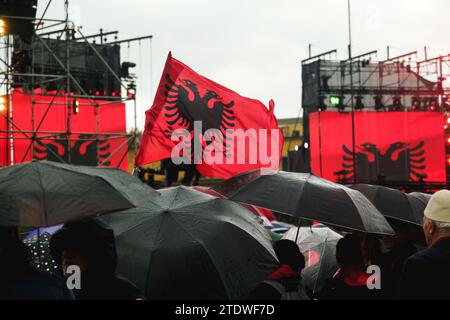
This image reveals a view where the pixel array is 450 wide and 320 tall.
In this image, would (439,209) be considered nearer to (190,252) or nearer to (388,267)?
(190,252)

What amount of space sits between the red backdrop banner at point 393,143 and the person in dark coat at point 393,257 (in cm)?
2477

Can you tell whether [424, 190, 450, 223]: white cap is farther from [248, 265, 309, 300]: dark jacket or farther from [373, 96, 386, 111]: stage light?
[373, 96, 386, 111]: stage light

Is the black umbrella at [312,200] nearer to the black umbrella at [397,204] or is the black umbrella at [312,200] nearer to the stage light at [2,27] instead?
the black umbrella at [397,204]

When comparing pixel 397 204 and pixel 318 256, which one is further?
pixel 318 256

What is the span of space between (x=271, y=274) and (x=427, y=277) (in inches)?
60.1

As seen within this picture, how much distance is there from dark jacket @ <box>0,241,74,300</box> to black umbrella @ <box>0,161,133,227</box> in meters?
0.26

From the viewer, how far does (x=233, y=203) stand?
5227 millimetres

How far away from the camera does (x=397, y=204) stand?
6.34 metres

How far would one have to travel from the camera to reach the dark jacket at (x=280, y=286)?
14.5 ft

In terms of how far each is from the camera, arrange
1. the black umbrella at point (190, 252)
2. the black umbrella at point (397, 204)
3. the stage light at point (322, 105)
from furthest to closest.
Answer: the stage light at point (322, 105) → the black umbrella at point (397, 204) → the black umbrella at point (190, 252)

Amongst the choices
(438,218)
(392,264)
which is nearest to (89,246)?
(438,218)

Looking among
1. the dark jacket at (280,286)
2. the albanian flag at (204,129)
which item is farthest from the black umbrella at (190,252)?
the albanian flag at (204,129)

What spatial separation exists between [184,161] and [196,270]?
10.0 ft
